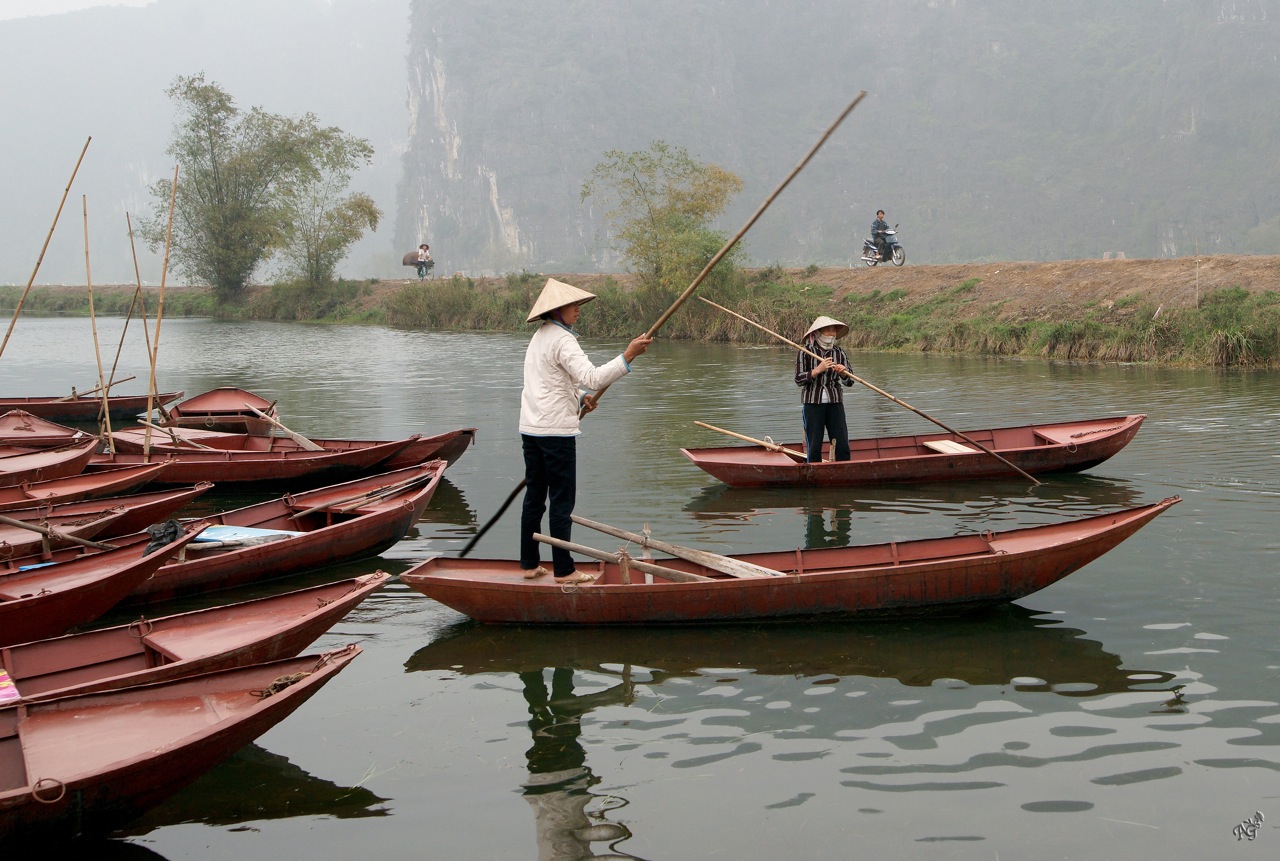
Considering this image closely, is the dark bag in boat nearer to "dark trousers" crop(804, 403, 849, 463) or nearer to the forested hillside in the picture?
"dark trousers" crop(804, 403, 849, 463)

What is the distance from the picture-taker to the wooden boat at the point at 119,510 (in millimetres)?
8211

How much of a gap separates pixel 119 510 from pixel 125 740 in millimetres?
4414

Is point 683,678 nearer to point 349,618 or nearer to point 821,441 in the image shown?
point 349,618

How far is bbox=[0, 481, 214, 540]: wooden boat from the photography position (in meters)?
8.21

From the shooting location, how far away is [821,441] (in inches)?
416

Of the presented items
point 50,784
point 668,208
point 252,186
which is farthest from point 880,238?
point 252,186

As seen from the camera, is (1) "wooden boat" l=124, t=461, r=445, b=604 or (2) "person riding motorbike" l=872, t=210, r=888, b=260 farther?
(2) "person riding motorbike" l=872, t=210, r=888, b=260

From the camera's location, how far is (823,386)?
401 inches

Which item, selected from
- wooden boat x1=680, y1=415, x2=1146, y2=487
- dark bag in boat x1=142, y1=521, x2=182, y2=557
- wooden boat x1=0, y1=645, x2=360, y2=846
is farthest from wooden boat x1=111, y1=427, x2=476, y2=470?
wooden boat x1=0, y1=645, x2=360, y2=846

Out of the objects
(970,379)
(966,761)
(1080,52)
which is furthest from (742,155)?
(966,761)

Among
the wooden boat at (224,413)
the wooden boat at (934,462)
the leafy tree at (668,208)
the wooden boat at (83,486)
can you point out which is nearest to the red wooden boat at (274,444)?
the wooden boat at (224,413)

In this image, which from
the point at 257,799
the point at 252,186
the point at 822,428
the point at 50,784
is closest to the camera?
the point at 50,784

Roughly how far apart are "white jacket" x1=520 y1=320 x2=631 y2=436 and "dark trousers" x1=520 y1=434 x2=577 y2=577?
0.30ft

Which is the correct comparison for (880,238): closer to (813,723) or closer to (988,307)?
(988,307)
